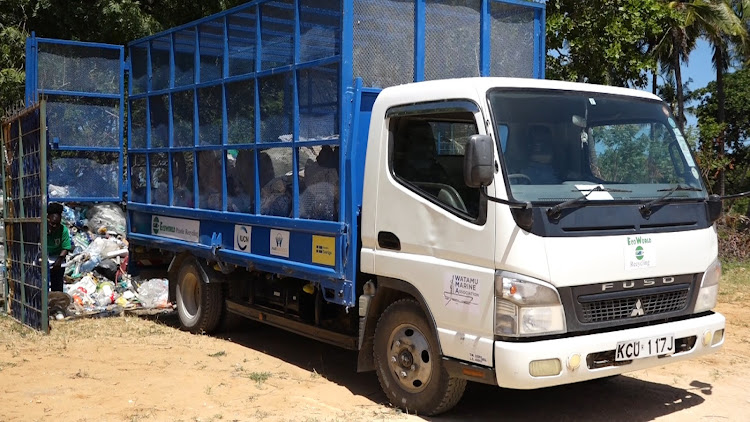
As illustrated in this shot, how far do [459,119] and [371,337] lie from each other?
5.95ft

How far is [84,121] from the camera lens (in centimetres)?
1027

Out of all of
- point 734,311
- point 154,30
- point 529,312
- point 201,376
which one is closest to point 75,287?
point 201,376

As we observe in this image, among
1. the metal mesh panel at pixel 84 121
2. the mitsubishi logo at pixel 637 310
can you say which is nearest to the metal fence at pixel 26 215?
the metal mesh panel at pixel 84 121

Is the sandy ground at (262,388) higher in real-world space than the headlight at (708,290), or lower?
lower

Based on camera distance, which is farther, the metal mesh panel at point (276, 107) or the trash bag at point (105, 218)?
the trash bag at point (105, 218)

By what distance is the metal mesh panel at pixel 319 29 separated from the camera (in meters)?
6.38

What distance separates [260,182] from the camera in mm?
7445

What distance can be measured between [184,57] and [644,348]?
19.1 feet

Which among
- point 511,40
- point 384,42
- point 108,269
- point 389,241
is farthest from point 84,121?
point 389,241

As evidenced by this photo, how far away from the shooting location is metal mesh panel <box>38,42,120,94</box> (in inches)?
398

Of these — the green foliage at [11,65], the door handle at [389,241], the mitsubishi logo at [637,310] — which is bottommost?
the mitsubishi logo at [637,310]

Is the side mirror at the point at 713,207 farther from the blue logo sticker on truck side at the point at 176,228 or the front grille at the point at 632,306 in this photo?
the blue logo sticker on truck side at the point at 176,228

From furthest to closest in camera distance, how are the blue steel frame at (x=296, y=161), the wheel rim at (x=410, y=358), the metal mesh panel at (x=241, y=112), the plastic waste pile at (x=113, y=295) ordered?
the plastic waste pile at (x=113, y=295)
the metal mesh panel at (x=241, y=112)
the blue steel frame at (x=296, y=161)
the wheel rim at (x=410, y=358)

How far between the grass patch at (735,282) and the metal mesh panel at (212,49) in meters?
7.56
